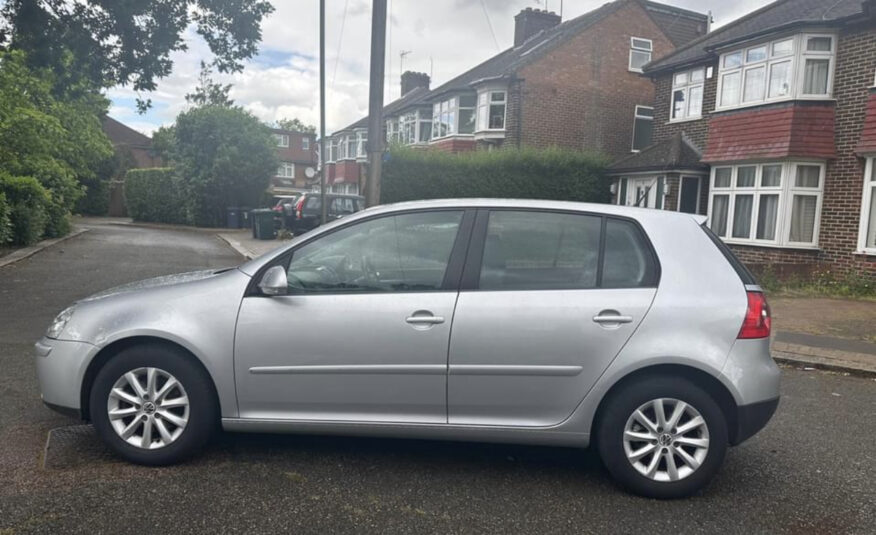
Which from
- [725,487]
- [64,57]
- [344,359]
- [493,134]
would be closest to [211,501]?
[344,359]

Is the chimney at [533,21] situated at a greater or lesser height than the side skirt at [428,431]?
greater

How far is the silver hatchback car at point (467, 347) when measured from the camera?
144 inches

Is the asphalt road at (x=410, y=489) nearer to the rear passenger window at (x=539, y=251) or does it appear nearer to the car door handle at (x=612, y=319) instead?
the car door handle at (x=612, y=319)

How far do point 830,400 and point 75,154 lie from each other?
80.2ft

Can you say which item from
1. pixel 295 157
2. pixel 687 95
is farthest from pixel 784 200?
pixel 295 157

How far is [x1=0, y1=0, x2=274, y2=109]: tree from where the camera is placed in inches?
416

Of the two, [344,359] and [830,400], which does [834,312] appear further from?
[344,359]

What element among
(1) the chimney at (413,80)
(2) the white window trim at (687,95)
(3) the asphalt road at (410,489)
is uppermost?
(1) the chimney at (413,80)

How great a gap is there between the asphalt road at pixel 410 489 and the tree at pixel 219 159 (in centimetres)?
2448

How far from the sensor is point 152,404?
3807 mm

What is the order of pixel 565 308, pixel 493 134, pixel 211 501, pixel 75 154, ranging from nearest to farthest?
pixel 211 501 → pixel 565 308 → pixel 75 154 → pixel 493 134

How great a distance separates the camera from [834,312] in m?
10.6

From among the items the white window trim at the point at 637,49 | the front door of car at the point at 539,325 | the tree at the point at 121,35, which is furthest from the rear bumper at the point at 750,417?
the white window trim at the point at 637,49

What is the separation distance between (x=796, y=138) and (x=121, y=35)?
1325cm
